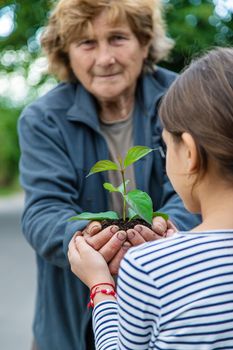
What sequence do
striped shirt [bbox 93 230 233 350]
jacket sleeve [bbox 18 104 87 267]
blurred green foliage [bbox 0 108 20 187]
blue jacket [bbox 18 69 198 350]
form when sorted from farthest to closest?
blurred green foliage [bbox 0 108 20 187]
blue jacket [bbox 18 69 198 350]
jacket sleeve [bbox 18 104 87 267]
striped shirt [bbox 93 230 233 350]

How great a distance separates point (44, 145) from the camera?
249 centimetres

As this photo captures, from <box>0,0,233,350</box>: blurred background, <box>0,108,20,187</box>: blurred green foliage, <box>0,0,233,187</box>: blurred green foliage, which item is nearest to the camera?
<box>0,0,233,350</box>: blurred background

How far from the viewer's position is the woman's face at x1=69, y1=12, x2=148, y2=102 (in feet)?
8.34

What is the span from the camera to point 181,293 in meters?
1.44

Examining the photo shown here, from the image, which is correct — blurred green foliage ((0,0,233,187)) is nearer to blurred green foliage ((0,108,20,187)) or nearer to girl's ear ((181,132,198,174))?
girl's ear ((181,132,198,174))

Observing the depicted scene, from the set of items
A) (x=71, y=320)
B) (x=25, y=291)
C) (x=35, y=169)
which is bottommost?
(x=25, y=291)

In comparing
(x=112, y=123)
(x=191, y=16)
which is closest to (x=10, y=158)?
(x=191, y=16)

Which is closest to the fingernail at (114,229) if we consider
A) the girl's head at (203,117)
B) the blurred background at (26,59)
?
the girl's head at (203,117)

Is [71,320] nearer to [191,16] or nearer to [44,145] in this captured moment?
[44,145]

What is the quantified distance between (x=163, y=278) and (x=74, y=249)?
0.51 meters

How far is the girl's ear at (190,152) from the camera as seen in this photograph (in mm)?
1497

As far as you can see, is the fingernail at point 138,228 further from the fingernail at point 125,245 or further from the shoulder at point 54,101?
the shoulder at point 54,101

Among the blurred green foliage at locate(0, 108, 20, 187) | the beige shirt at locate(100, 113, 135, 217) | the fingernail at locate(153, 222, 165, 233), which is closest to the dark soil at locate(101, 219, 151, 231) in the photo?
the fingernail at locate(153, 222, 165, 233)

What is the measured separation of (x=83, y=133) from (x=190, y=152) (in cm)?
106
